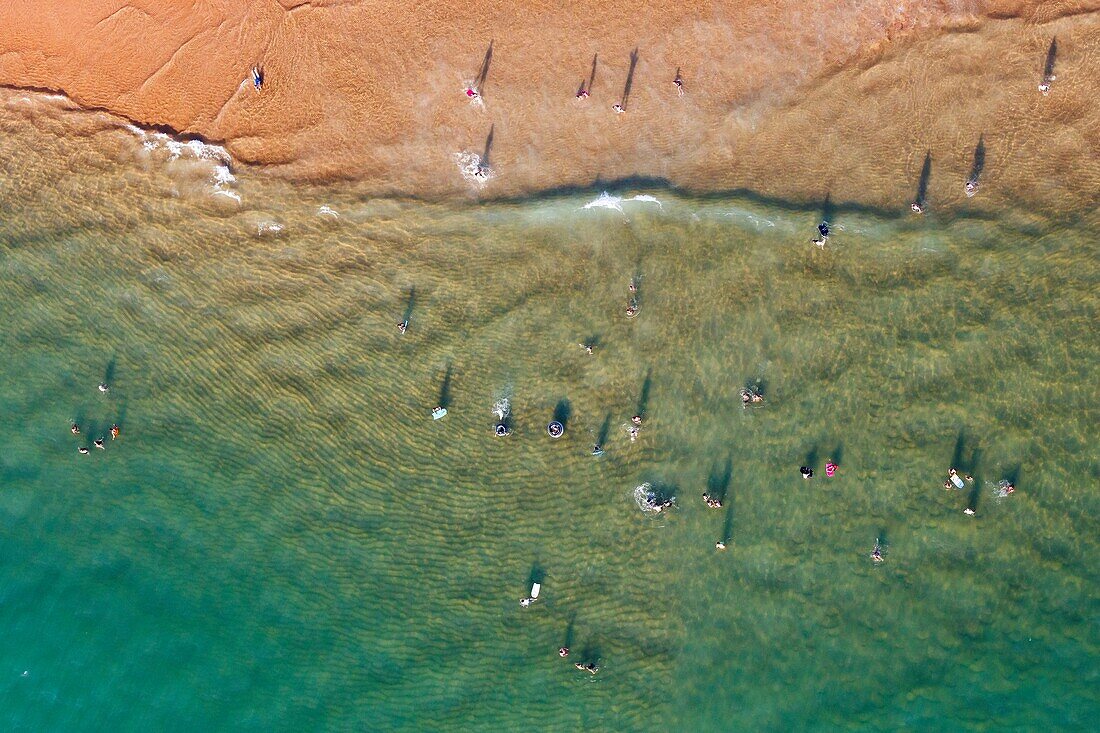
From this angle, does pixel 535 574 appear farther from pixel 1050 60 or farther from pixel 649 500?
pixel 1050 60

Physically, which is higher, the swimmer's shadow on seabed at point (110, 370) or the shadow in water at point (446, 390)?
the shadow in water at point (446, 390)

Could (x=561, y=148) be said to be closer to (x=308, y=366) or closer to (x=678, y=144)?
(x=678, y=144)

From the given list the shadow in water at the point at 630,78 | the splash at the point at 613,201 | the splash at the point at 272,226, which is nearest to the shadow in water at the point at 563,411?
the splash at the point at 613,201

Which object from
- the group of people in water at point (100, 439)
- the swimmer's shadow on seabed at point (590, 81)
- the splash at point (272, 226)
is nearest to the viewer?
the swimmer's shadow on seabed at point (590, 81)

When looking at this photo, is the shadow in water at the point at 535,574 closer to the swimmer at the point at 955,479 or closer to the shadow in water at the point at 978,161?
the swimmer at the point at 955,479

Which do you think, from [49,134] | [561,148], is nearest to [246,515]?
[49,134]

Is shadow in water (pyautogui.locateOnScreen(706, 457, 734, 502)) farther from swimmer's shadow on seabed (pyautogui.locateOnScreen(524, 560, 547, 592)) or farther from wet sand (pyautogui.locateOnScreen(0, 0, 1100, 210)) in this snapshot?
wet sand (pyautogui.locateOnScreen(0, 0, 1100, 210))
